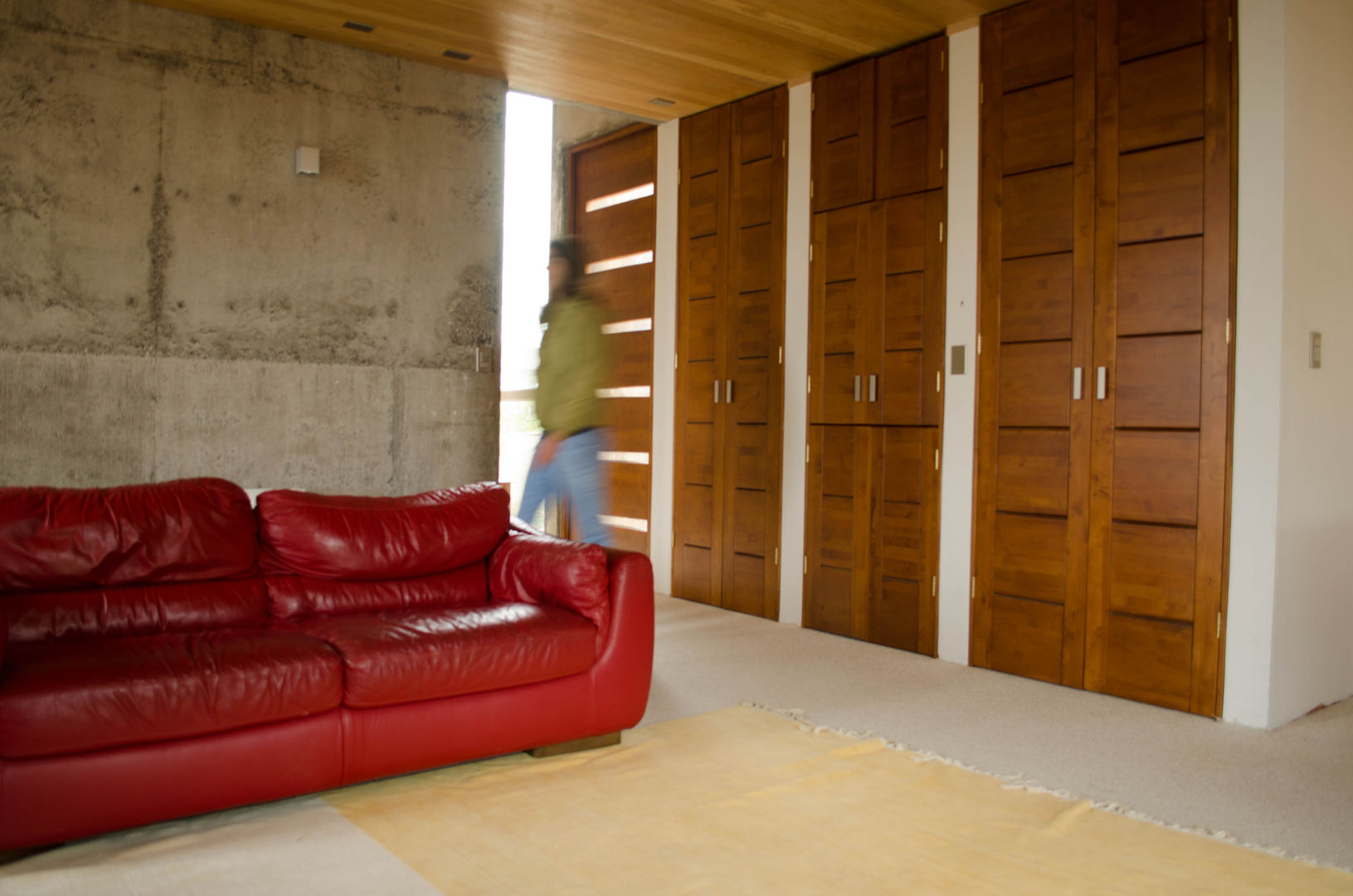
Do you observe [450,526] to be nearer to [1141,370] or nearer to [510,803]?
[510,803]

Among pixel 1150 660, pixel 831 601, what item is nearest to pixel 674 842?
pixel 1150 660

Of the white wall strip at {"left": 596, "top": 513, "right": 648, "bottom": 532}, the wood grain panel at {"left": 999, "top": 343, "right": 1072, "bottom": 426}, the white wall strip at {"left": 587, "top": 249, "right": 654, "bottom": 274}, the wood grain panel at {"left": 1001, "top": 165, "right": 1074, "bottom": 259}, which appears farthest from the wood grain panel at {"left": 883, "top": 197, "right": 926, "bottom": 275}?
the white wall strip at {"left": 596, "top": 513, "right": 648, "bottom": 532}

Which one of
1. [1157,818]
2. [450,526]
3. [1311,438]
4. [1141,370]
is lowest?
[1157,818]

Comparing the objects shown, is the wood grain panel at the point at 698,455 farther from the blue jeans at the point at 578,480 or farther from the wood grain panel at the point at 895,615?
the wood grain panel at the point at 895,615

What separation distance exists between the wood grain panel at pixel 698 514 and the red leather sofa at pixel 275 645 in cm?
224

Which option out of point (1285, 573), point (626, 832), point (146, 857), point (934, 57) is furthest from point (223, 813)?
point (934, 57)

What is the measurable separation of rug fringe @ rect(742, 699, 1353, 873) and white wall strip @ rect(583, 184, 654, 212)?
369cm

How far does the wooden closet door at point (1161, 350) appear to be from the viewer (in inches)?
149

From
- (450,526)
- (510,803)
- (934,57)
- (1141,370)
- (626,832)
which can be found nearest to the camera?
(626,832)

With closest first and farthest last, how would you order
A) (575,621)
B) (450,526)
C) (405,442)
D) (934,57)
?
1. (575,621)
2. (450,526)
3. (934,57)
4. (405,442)

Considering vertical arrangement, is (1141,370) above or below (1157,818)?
above

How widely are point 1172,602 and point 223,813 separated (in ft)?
11.0

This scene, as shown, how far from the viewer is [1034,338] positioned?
436cm

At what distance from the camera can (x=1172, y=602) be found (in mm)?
3904
